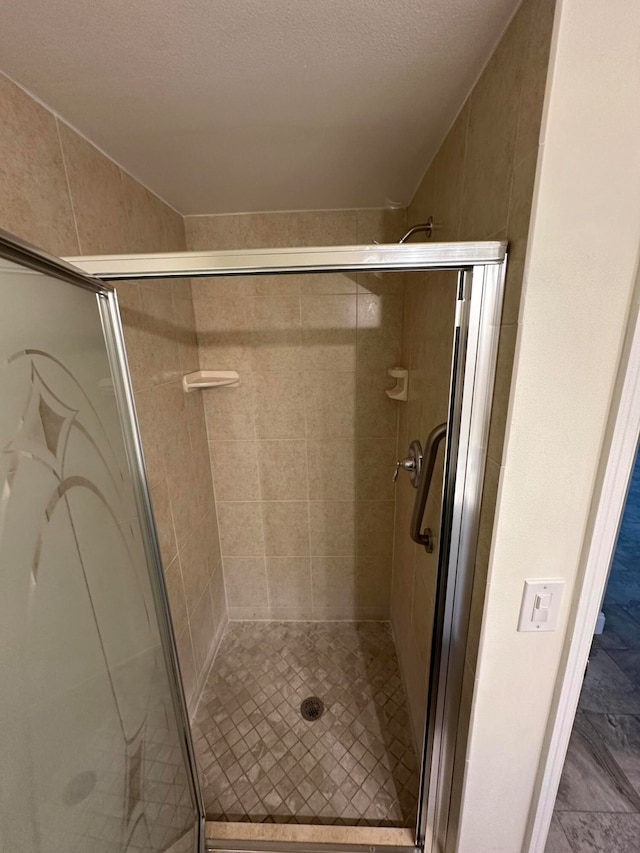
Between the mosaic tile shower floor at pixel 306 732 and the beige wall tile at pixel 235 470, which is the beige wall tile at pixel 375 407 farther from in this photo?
the mosaic tile shower floor at pixel 306 732

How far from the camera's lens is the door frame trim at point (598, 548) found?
0.61 meters

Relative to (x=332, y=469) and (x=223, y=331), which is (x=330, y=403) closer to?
(x=332, y=469)

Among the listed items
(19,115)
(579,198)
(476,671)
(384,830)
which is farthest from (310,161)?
(384,830)

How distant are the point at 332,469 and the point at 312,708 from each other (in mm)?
1085

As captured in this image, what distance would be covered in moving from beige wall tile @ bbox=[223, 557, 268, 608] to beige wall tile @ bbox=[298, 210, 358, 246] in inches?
67.7

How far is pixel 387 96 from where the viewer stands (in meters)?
0.84

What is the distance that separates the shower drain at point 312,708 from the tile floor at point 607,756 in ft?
2.84

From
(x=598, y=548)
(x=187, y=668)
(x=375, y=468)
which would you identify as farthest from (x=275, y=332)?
(x=187, y=668)

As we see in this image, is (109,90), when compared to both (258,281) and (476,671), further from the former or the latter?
A: (476,671)

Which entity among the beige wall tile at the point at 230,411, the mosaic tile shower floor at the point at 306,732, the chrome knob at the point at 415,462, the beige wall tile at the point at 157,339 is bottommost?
the mosaic tile shower floor at the point at 306,732

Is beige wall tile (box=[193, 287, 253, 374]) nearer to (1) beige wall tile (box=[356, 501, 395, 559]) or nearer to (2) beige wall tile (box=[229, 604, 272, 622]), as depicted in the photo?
(1) beige wall tile (box=[356, 501, 395, 559])

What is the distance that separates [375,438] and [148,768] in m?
1.41

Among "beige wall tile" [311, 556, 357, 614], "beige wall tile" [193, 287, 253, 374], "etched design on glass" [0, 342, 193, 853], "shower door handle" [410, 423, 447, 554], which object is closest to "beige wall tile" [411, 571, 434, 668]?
"shower door handle" [410, 423, 447, 554]

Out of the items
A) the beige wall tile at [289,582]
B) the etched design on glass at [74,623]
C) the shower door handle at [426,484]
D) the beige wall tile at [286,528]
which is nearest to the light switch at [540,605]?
the shower door handle at [426,484]
